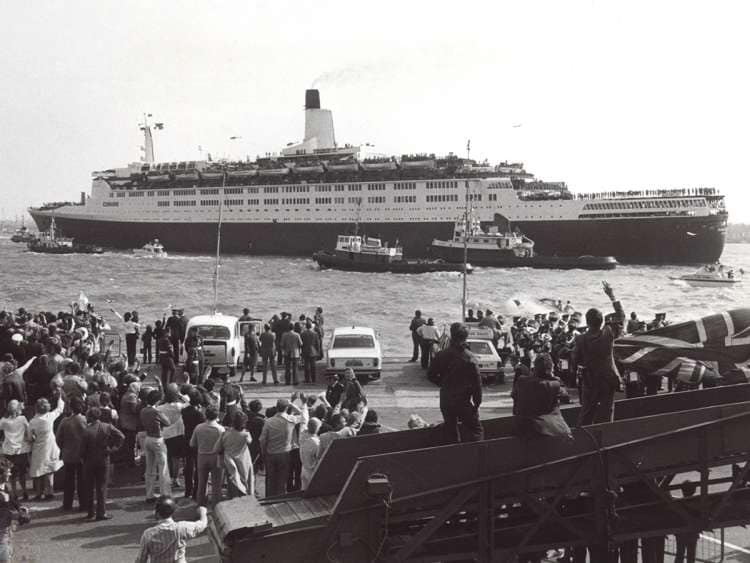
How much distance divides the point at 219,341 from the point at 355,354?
297cm

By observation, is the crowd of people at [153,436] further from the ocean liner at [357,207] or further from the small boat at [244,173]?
the small boat at [244,173]

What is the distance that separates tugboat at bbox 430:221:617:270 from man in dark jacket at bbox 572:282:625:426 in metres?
61.7

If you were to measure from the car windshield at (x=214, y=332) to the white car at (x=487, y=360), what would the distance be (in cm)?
524

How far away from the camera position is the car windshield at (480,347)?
54.9 ft

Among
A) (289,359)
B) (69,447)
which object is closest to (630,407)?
(69,447)

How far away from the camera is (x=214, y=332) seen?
17203mm

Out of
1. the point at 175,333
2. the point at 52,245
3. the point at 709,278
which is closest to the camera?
the point at 175,333

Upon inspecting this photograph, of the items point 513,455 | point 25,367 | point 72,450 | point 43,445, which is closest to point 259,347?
point 25,367

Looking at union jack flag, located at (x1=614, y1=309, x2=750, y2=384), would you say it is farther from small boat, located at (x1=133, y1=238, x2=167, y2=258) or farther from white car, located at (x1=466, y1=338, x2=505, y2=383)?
small boat, located at (x1=133, y1=238, x2=167, y2=258)

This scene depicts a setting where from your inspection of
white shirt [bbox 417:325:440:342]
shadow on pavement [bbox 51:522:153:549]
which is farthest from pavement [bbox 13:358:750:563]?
white shirt [bbox 417:325:440:342]

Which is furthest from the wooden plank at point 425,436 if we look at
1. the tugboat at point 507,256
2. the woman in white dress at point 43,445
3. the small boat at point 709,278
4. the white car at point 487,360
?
the tugboat at point 507,256

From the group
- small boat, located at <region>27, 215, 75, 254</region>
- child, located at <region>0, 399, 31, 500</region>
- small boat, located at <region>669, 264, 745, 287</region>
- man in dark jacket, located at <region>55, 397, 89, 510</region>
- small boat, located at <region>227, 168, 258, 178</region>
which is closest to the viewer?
man in dark jacket, located at <region>55, 397, 89, 510</region>

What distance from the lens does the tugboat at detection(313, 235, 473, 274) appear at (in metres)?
61.3

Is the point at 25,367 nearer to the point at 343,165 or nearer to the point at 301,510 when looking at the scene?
the point at 301,510
